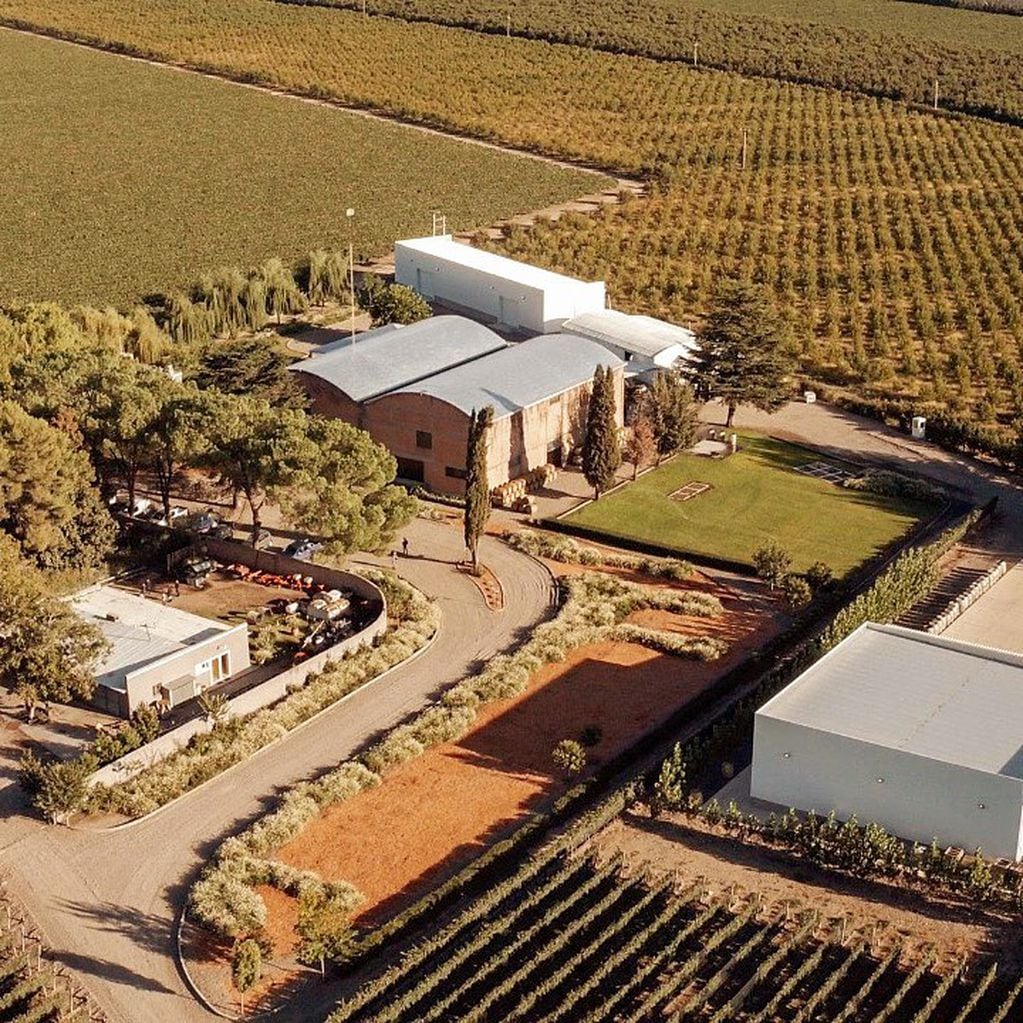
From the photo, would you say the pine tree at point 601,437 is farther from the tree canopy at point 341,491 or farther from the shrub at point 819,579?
the shrub at point 819,579

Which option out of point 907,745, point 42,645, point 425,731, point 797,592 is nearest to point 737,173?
point 797,592

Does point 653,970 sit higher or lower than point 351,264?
lower

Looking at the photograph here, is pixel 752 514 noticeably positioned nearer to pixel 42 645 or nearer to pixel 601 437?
pixel 601 437

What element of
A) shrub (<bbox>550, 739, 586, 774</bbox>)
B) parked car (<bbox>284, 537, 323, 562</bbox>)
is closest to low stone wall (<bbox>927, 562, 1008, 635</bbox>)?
shrub (<bbox>550, 739, 586, 774</bbox>)

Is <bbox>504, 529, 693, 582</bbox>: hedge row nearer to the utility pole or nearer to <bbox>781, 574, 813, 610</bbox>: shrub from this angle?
<bbox>781, 574, 813, 610</bbox>: shrub

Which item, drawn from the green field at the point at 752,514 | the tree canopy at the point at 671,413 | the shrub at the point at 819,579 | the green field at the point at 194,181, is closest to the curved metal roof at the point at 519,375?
the tree canopy at the point at 671,413
